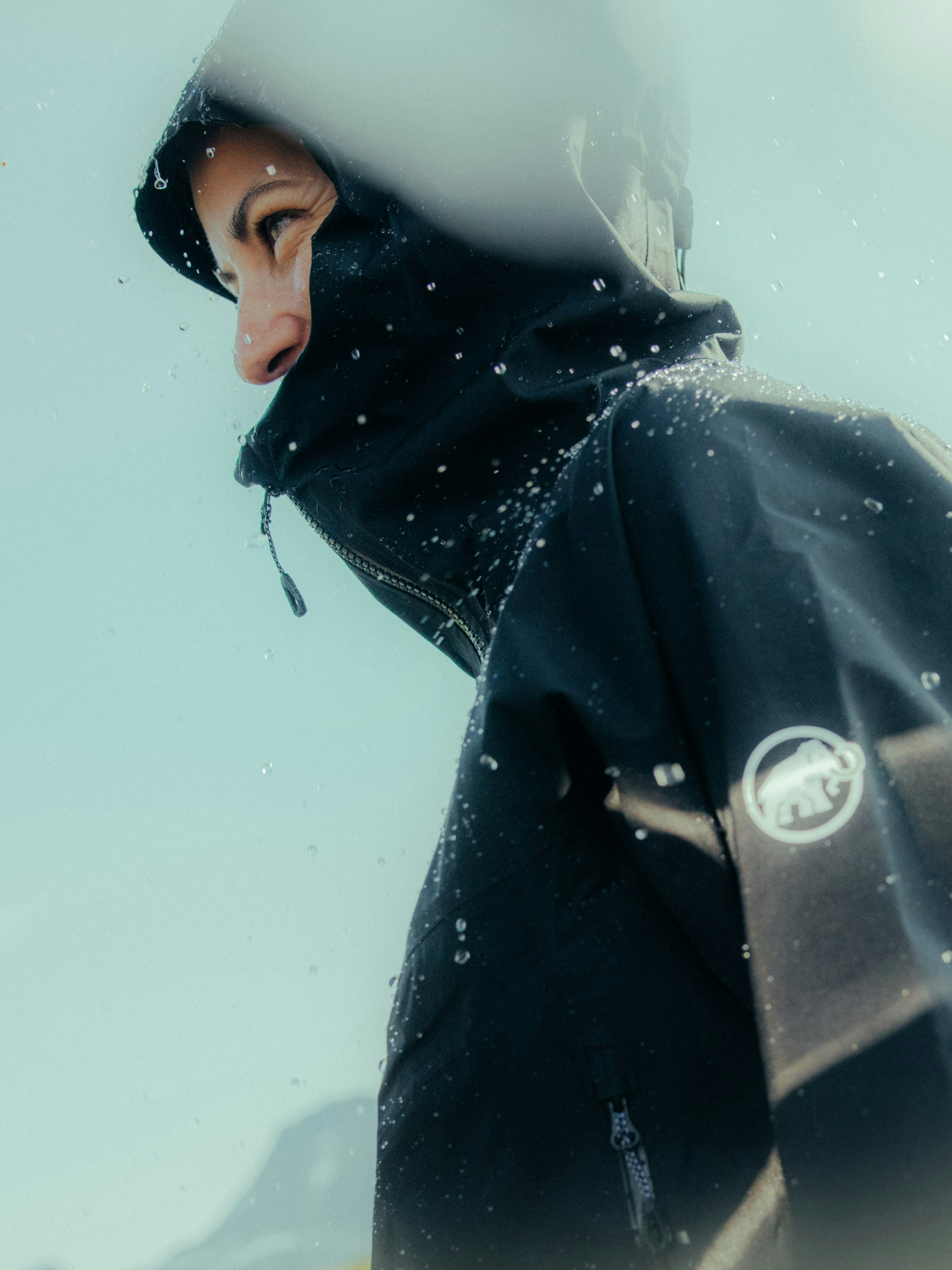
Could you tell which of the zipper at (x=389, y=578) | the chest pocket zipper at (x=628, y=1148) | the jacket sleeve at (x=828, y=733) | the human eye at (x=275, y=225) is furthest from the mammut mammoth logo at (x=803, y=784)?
the human eye at (x=275, y=225)

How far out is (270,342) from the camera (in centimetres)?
196

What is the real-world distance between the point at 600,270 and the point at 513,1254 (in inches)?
57.4

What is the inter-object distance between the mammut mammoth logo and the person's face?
4.33 ft

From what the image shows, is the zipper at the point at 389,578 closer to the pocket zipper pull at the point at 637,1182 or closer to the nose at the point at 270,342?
the nose at the point at 270,342

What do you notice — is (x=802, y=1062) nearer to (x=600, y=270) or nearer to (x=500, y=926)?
(x=500, y=926)

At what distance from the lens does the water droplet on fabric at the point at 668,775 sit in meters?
0.96

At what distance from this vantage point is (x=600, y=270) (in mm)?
1659

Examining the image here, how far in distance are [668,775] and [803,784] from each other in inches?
7.0

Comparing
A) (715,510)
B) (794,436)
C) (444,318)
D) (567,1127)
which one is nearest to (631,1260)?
(567,1127)

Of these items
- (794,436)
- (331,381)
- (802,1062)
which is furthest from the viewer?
(331,381)

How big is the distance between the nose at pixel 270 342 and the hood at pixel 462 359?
15 centimetres

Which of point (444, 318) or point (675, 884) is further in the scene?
point (444, 318)

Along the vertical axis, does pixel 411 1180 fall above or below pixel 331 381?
below

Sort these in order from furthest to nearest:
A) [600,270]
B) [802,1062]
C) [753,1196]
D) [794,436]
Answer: [600,270] < [794,436] < [753,1196] < [802,1062]
